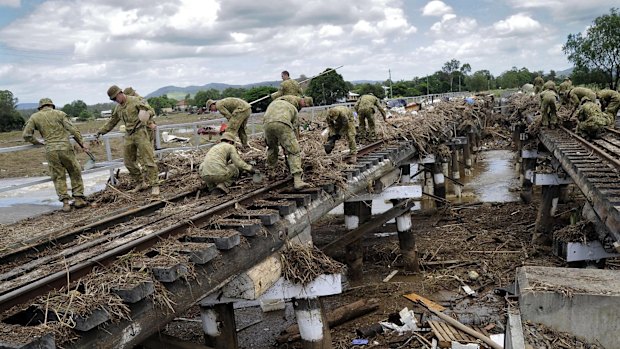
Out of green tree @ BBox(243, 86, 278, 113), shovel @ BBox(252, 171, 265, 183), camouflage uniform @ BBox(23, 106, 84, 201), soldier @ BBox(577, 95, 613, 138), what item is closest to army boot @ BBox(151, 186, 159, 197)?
camouflage uniform @ BBox(23, 106, 84, 201)

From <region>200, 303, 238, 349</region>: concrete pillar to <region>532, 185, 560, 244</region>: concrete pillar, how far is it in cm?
825

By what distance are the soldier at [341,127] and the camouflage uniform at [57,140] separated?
4.23 m

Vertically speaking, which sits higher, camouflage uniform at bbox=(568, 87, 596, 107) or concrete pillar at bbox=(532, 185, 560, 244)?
camouflage uniform at bbox=(568, 87, 596, 107)

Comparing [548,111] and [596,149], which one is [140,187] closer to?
[596,149]

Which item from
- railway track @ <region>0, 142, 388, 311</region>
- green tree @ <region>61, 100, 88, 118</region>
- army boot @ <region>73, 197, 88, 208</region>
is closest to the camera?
railway track @ <region>0, 142, 388, 311</region>

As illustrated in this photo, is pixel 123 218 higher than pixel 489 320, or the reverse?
pixel 123 218

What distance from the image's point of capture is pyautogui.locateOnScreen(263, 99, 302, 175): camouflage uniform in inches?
268

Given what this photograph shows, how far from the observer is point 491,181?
23.2 metres

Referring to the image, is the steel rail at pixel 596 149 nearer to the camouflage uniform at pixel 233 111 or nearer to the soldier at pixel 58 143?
the camouflage uniform at pixel 233 111

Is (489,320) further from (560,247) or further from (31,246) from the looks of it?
(31,246)

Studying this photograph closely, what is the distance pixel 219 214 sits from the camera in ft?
18.5

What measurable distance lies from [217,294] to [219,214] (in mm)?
957

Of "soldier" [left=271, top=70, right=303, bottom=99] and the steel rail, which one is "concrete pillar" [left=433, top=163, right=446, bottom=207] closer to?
the steel rail

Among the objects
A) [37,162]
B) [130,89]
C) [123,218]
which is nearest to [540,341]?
[123,218]
